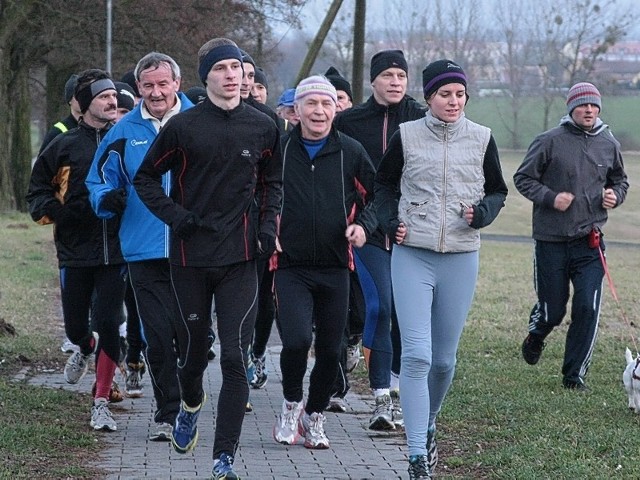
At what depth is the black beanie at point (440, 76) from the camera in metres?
6.69

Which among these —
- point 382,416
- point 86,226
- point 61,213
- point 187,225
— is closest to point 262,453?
point 382,416

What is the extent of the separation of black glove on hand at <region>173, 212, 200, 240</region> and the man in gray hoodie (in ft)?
12.6

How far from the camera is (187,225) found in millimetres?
6309

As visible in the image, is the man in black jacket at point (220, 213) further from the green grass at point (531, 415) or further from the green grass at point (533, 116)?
the green grass at point (533, 116)

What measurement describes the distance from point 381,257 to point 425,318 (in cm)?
168

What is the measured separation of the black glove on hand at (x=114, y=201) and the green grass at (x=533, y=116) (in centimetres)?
4670

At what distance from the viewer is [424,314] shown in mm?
6609

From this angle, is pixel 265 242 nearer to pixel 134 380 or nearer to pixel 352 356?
pixel 134 380

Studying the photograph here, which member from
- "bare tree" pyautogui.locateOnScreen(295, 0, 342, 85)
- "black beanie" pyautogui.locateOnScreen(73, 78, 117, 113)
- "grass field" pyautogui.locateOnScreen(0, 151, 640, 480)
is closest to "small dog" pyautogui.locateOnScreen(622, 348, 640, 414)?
"grass field" pyautogui.locateOnScreen(0, 151, 640, 480)

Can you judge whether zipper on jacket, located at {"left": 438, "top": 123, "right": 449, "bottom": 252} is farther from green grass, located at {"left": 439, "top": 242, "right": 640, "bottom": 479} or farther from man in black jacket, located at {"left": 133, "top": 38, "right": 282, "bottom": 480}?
green grass, located at {"left": 439, "top": 242, "right": 640, "bottom": 479}

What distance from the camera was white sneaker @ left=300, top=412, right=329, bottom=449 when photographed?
24.9 feet

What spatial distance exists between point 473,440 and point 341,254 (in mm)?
1415

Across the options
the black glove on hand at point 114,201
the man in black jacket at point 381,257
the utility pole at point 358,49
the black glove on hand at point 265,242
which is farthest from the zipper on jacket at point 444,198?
the utility pole at point 358,49

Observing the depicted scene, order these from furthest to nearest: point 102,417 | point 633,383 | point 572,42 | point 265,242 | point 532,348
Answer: point 572,42 → point 532,348 → point 633,383 → point 102,417 → point 265,242
